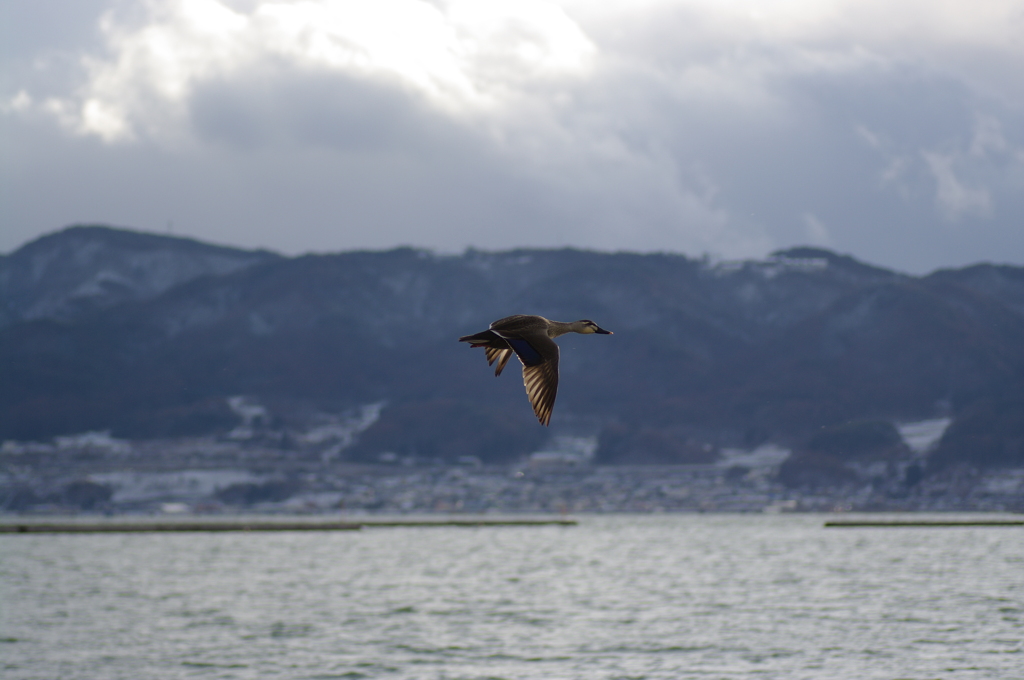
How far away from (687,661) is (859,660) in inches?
495

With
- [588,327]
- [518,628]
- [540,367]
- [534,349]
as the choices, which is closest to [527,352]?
[534,349]

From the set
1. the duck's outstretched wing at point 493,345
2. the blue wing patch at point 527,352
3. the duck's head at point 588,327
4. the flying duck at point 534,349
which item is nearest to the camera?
the flying duck at point 534,349

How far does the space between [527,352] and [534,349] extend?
132 mm

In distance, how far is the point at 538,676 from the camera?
88.9 meters

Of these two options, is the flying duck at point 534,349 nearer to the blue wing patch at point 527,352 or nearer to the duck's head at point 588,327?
the blue wing patch at point 527,352

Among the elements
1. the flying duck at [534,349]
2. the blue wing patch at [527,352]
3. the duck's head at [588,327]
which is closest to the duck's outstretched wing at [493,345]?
the flying duck at [534,349]

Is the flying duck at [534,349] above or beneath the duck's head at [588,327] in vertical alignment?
beneath

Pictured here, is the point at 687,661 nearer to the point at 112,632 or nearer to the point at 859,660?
the point at 859,660

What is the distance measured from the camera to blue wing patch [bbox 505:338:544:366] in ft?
70.3

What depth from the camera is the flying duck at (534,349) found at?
2116 centimetres

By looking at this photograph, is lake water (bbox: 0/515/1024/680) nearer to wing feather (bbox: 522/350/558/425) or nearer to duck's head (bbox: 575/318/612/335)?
duck's head (bbox: 575/318/612/335)

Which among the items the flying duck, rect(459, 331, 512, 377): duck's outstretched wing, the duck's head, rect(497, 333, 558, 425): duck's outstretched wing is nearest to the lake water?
the duck's head

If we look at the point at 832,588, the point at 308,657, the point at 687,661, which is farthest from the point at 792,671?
the point at 832,588

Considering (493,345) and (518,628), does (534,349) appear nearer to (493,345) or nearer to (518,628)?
(493,345)
